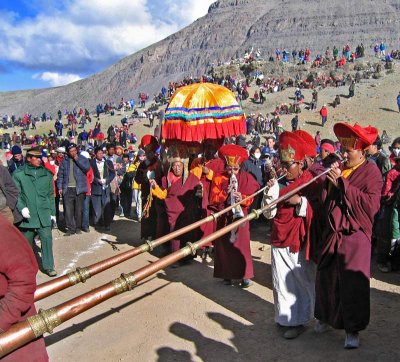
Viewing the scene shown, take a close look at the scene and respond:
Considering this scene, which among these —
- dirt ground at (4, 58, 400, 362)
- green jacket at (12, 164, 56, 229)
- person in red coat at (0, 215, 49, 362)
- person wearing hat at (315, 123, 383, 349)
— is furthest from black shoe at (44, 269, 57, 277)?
person in red coat at (0, 215, 49, 362)

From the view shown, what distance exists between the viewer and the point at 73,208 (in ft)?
33.6

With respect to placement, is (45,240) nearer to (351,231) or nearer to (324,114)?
(351,231)

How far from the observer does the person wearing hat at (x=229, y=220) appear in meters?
6.22

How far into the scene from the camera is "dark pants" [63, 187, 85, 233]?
32.8 ft

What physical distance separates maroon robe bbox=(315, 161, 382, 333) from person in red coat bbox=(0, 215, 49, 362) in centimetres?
285

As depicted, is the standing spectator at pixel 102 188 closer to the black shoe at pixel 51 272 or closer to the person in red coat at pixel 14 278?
the black shoe at pixel 51 272

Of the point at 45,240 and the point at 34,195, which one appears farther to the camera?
the point at 45,240

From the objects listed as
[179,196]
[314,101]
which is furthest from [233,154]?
[314,101]

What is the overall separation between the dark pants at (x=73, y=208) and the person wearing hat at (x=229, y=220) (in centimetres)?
449

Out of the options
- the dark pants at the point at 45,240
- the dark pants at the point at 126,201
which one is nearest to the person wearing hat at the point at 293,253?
the dark pants at the point at 45,240

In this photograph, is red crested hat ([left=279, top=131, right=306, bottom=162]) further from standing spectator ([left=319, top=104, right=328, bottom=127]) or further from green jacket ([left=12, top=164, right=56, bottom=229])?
standing spectator ([left=319, top=104, right=328, bottom=127])

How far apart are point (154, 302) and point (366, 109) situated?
33.8 meters

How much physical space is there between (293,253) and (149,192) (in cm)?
462

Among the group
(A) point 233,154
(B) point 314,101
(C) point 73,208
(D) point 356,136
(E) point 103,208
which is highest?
(B) point 314,101
